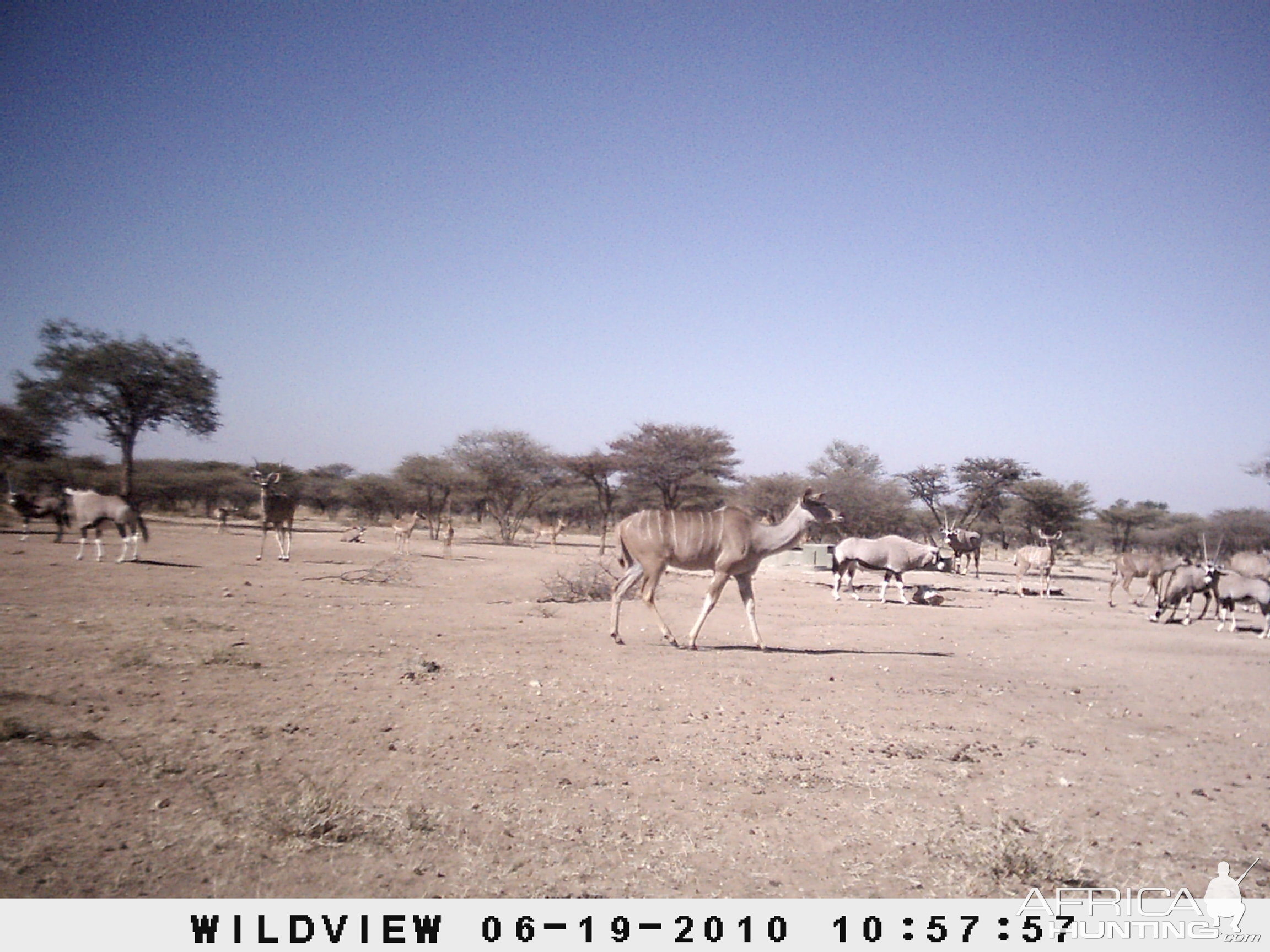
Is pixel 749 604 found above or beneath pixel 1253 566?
beneath

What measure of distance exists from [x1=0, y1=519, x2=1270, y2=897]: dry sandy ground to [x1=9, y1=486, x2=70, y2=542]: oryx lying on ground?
32.1 ft

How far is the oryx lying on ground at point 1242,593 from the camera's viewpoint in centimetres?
1639

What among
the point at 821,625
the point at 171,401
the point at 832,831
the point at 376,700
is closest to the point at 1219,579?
the point at 821,625

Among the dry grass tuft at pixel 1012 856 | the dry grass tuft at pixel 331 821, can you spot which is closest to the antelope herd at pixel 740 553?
the dry grass tuft at pixel 1012 856

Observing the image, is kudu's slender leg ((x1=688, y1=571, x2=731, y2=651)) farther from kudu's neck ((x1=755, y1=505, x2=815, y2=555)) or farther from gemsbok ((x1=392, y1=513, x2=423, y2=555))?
gemsbok ((x1=392, y1=513, x2=423, y2=555))

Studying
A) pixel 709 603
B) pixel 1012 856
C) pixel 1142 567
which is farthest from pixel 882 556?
pixel 1012 856

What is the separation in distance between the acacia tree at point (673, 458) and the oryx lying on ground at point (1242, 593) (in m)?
22.9

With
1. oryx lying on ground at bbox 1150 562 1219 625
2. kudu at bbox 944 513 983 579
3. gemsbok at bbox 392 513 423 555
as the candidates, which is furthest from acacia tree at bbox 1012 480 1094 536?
gemsbok at bbox 392 513 423 555

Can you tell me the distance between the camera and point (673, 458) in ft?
125

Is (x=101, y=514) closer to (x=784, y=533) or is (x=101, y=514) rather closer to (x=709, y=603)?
(x=709, y=603)

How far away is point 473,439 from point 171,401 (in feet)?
72.8

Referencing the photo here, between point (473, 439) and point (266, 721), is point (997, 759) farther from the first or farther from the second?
point (473, 439)

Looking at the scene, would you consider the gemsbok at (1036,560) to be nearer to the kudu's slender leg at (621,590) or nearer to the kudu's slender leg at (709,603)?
the kudu's slender leg at (709,603)
